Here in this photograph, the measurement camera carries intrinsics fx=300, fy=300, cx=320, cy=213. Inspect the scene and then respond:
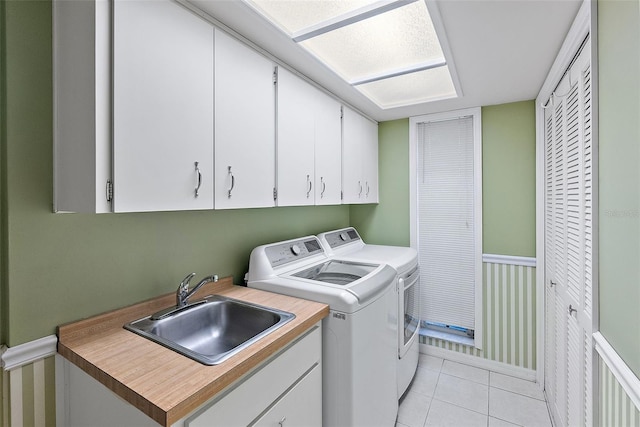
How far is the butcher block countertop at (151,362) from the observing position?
0.82 metres

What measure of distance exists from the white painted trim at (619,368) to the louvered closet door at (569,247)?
14 cm

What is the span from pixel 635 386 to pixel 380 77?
1.85m

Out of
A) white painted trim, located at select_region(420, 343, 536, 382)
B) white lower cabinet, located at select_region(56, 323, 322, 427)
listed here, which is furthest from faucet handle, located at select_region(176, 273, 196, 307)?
white painted trim, located at select_region(420, 343, 536, 382)

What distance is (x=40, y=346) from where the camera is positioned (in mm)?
1062

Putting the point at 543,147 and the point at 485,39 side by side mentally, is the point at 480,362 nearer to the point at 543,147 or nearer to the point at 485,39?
the point at 543,147

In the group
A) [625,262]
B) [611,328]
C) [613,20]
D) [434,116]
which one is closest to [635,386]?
[611,328]

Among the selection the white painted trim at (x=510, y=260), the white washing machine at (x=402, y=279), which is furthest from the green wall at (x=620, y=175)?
the white painted trim at (x=510, y=260)

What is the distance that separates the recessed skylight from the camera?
1.31 meters

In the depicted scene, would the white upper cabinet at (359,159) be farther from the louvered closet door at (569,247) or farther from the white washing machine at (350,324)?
the louvered closet door at (569,247)

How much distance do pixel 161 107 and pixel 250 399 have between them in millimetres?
1087

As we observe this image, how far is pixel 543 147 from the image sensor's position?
7.49 feet

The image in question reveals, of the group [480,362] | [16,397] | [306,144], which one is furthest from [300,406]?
[480,362]

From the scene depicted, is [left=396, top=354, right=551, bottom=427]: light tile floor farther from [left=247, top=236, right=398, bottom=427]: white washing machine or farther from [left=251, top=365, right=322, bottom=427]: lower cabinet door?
[left=251, top=365, right=322, bottom=427]: lower cabinet door

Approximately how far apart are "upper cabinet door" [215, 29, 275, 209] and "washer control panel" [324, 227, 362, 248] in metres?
0.97
